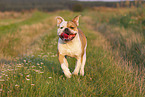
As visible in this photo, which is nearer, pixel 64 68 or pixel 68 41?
pixel 68 41

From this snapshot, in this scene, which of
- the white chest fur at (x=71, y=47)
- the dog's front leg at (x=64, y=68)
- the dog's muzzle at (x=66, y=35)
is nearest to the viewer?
the dog's muzzle at (x=66, y=35)

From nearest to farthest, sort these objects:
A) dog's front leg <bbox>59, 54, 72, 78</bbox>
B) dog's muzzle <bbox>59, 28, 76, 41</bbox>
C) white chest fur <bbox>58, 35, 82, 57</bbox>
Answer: dog's muzzle <bbox>59, 28, 76, 41</bbox> < white chest fur <bbox>58, 35, 82, 57</bbox> < dog's front leg <bbox>59, 54, 72, 78</bbox>

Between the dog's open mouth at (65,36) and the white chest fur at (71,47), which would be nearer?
the dog's open mouth at (65,36)

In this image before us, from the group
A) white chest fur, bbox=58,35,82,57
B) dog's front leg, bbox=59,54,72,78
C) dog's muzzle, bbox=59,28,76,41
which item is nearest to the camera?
dog's muzzle, bbox=59,28,76,41

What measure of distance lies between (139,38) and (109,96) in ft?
14.2

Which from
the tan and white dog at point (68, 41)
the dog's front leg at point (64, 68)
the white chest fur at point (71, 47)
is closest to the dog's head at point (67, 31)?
the tan and white dog at point (68, 41)

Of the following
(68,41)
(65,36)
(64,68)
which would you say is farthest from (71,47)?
(64,68)

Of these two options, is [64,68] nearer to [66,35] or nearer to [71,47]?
[71,47]

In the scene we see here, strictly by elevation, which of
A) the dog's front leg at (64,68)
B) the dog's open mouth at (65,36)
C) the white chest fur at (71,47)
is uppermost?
the dog's open mouth at (65,36)

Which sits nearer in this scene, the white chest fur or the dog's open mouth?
the dog's open mouth

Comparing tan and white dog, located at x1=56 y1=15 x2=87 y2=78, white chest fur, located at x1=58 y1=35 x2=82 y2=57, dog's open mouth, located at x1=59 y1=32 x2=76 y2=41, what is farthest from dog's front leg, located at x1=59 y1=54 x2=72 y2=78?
dog's open mouth, located at x1=59 y1=32 x2=76 y2=41

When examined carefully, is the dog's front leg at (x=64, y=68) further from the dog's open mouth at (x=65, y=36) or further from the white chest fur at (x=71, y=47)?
the dog's open mouth at (x=65, y=36)

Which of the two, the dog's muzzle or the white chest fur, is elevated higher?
the dog's muzzle

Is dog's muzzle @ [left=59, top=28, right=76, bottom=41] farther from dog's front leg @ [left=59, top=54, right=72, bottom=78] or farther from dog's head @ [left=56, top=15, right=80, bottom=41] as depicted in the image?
dog's front leg @ [left=59, top=54, right=72, bottom=78]
